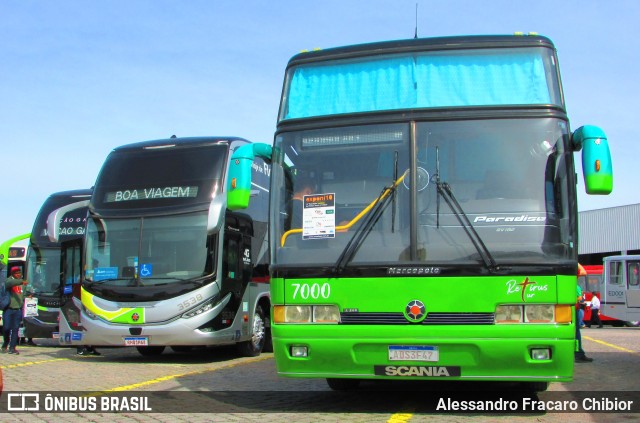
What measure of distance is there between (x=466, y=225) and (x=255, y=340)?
29.2 ft

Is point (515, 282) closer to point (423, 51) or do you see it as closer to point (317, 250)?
point (317, 250)

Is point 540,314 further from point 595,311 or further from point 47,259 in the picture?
point 595,311

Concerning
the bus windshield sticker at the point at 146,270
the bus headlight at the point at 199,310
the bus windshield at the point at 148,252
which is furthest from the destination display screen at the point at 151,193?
the bus headlight at the point at 199,310

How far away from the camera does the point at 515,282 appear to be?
6.79 metres

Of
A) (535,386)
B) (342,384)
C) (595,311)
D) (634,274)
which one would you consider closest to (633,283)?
(634,274)

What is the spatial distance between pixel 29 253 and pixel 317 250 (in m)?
13.5

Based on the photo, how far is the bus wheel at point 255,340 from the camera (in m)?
15.0

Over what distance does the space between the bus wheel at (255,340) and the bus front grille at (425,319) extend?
805 centimetres

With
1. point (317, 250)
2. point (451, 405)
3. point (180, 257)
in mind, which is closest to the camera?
point (317, 250)

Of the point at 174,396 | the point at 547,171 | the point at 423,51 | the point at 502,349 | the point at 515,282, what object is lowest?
the point at 174,396

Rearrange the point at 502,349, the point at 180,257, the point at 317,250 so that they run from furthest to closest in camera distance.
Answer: the point at 180,257 → the point at 317,250 → the point at 502,349

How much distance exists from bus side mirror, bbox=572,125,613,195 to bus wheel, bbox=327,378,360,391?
3705mm

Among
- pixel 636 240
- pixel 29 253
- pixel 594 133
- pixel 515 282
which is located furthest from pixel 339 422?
pixel 636 240

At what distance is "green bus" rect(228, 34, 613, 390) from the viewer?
22.3 ft
